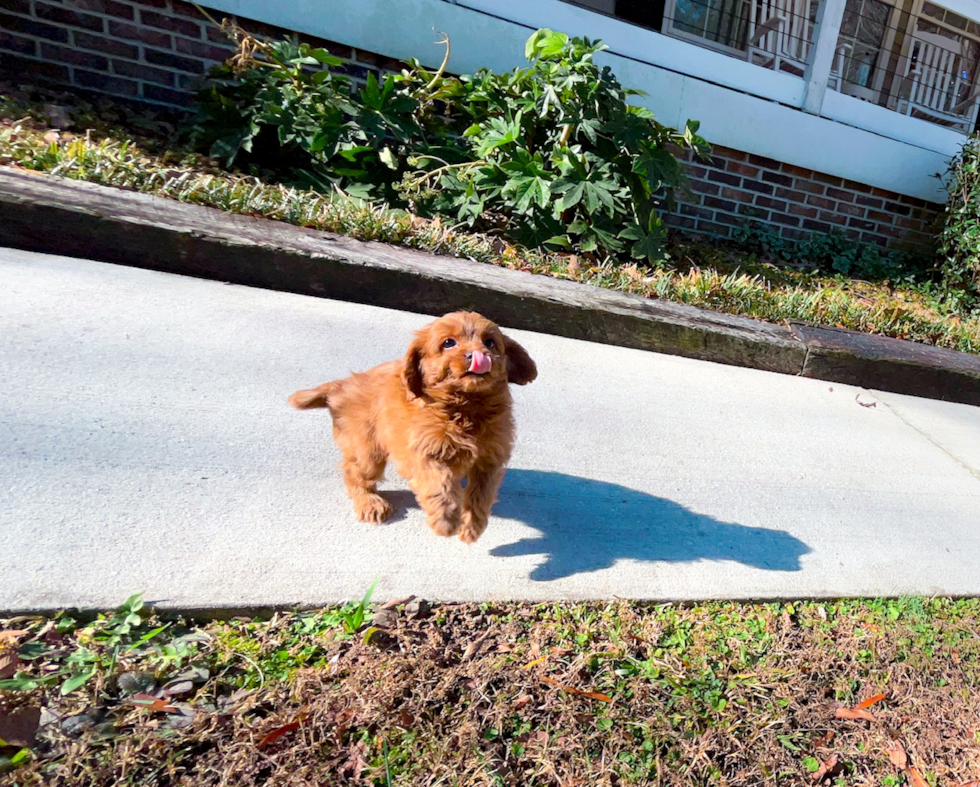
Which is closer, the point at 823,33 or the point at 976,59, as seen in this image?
the point at 823,33

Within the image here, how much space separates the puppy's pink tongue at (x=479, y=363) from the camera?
6.21 ft

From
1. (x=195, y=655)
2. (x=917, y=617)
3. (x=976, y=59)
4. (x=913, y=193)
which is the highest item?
(x=976, y=59)

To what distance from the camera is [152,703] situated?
4.98ft

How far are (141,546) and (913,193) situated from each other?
846 cm

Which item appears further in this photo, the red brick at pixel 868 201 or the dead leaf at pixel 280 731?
the red brick at pixel 868 201

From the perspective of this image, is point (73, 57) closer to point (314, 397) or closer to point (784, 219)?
point (314, 397)

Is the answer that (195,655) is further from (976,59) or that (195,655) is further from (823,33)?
(976,59)

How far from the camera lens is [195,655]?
1.68m

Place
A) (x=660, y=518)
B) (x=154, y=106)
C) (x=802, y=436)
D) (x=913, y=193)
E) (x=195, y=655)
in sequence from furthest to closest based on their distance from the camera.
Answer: (x=913, y=193), (x=154, y=106), (x=802, y=436), (x=660, y=518), (x=195, y=655)

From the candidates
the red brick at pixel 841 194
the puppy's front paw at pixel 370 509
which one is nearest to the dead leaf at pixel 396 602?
the puppy's front paw at pixel 370 509

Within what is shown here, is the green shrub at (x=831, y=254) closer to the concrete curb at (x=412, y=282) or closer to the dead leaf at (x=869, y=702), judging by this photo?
the concrete curb at (x=412, y=282)

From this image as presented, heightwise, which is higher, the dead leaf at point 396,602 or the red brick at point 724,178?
the red brick at point 724,178

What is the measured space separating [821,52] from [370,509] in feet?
23.3

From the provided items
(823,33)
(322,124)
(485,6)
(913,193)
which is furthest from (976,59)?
(322,124)
